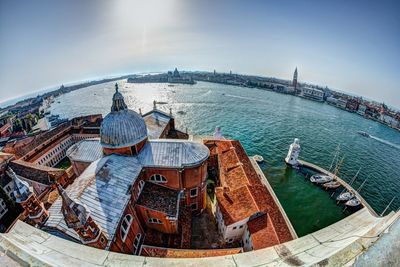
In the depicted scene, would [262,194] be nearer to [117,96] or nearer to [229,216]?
[229,216]

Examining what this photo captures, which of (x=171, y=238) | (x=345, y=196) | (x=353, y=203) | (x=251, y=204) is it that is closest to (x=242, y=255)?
(x=251, y=204)

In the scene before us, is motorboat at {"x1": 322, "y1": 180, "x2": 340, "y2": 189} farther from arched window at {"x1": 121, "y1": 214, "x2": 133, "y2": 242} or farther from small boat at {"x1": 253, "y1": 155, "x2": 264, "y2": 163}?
Answer: arched window at {"x1": 121, "y1": 214, "x2": 133, "y2": 242}

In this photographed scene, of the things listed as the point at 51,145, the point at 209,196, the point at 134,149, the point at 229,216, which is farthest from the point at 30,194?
the point at 51,145

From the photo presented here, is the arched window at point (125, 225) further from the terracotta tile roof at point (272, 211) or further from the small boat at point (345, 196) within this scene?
the small boat at point (345, 196)

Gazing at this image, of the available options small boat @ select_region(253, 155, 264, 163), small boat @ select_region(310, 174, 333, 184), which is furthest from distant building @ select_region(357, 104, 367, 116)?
small boat @ select_region(253, 155, 264, 163)

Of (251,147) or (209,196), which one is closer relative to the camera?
(209,196)
